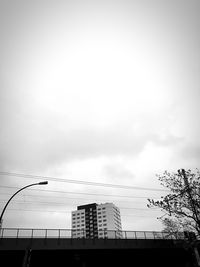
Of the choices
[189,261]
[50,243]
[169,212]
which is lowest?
[189,261]

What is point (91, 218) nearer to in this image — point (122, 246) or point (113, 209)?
point (113, 209)

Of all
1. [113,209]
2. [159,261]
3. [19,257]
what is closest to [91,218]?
[113,209]

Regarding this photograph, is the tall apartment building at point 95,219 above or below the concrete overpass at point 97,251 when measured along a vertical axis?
above

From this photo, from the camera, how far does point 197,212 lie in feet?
76.1

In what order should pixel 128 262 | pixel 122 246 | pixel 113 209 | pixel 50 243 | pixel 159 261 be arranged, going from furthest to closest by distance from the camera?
pixel 113 209 → pixel 159 261 → pixel 128 262 → pixel 122 246 → pixel 50 243

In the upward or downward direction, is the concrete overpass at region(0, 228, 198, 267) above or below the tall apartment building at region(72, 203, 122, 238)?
below

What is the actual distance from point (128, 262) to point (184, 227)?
45.3ft

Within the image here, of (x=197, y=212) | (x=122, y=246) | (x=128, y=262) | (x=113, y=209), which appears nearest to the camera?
(x=197, y=212)

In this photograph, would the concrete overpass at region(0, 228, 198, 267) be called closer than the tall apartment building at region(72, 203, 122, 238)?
Yes

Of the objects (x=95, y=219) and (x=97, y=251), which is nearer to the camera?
(x=97, y=251)

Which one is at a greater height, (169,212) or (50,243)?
(169,212)

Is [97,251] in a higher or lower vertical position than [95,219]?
lower

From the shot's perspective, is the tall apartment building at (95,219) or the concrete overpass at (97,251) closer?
the concrete overpass at (97,251)

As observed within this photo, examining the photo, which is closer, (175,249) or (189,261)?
(175,249)
